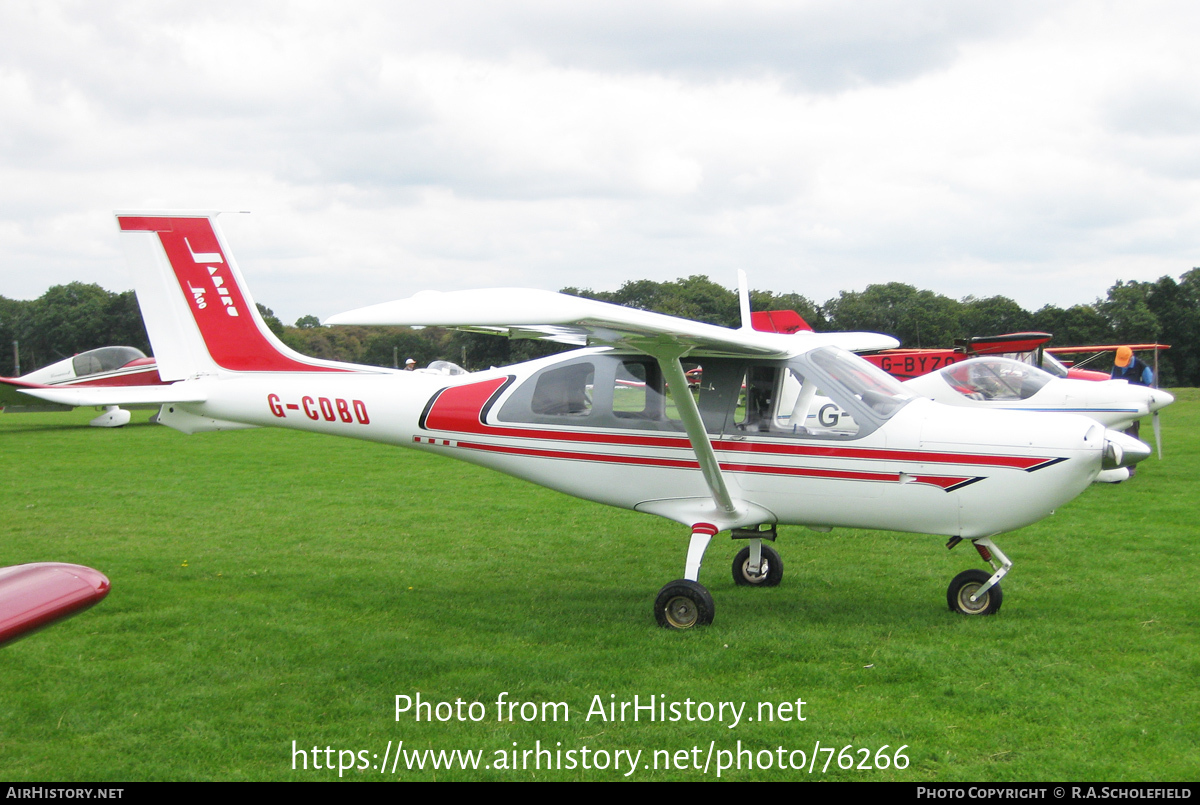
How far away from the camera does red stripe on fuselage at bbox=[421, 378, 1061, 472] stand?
222 inches

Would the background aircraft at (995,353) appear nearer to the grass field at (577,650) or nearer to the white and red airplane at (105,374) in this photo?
the grass field at (577,650)

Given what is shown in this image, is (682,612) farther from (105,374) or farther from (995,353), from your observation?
(105,374)

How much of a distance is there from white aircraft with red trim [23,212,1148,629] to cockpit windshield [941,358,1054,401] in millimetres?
7007

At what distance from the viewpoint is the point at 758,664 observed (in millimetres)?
5145

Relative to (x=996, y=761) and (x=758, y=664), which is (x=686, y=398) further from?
(x=996, y=761)

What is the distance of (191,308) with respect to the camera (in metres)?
7.29

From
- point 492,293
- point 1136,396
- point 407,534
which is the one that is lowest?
point 407,534

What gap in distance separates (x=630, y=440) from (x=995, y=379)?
853cm

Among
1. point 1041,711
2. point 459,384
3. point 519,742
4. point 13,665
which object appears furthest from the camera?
point 459,384

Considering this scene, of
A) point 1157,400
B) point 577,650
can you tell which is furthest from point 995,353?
→ point 577,650

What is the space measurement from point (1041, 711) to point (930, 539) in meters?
4.87

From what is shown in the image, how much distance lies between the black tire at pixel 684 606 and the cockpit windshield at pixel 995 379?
27.5ft

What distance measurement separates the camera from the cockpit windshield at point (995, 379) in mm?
12570
